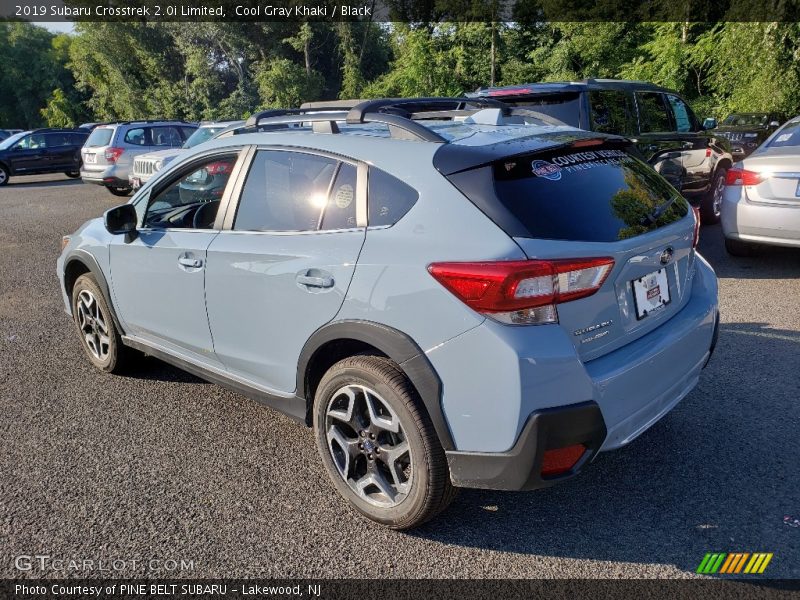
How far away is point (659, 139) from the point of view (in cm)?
730

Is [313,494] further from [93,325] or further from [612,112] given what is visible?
[612,112]

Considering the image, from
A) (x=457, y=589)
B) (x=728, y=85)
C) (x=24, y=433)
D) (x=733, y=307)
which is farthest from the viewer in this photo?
(x=728, y=85)

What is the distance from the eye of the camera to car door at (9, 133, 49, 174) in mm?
20641

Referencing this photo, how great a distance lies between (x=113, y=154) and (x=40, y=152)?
8.12 m

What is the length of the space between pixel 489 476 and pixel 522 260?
82 centimetres

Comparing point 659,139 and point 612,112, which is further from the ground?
A: point 612,112

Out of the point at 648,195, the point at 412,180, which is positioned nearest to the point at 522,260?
the point at 412,180

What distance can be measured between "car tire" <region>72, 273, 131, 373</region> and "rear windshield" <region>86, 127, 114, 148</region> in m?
11.9

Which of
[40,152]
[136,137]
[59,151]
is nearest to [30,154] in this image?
[40,152]

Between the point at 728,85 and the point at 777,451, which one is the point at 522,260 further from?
the point at 728,85

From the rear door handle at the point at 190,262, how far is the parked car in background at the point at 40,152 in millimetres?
20451

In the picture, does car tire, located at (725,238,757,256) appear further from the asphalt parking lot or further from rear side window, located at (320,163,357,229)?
rear side window, located at (320,163,357,229)

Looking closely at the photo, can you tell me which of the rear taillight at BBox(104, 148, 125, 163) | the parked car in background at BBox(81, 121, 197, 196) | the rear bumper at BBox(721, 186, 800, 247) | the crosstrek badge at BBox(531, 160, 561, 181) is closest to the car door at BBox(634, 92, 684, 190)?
the rear bumper at BBox(721, 186, 800, 247)

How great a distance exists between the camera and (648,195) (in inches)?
120
